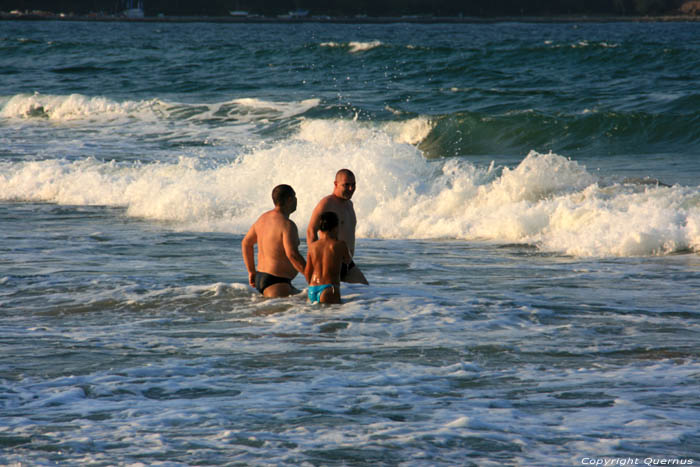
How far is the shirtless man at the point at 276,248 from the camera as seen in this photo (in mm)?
7582

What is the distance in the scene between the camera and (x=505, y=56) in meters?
36.8

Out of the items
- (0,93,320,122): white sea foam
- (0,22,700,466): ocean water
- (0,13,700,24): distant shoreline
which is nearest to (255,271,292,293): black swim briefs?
(0,22,700,466): ocean water

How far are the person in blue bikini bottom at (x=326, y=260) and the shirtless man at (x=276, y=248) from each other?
0.12 meters

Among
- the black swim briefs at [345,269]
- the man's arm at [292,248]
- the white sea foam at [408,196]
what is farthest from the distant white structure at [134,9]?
the man's arm at [292,248]

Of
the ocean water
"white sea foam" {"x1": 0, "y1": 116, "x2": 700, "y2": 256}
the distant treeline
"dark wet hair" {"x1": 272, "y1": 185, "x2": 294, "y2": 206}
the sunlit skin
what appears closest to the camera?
the ocean water

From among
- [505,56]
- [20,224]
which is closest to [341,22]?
[505,56]

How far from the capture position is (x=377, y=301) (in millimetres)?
7918

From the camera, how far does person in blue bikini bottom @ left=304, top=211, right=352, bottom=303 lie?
743 centimetres

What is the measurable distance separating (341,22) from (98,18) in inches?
1519

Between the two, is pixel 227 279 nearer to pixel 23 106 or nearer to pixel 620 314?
pixel 620 314

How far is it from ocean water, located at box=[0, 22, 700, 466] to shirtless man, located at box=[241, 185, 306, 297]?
0.76 feet

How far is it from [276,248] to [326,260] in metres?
0.51

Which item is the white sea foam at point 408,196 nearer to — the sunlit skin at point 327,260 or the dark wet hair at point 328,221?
the sunlit skin at point 327,260

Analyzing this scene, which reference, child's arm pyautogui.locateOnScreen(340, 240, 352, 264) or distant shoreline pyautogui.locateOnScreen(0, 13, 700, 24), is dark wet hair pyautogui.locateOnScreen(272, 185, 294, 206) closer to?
child's arm pyautogui.locateOnScreen(340, 240, 352, 264)
